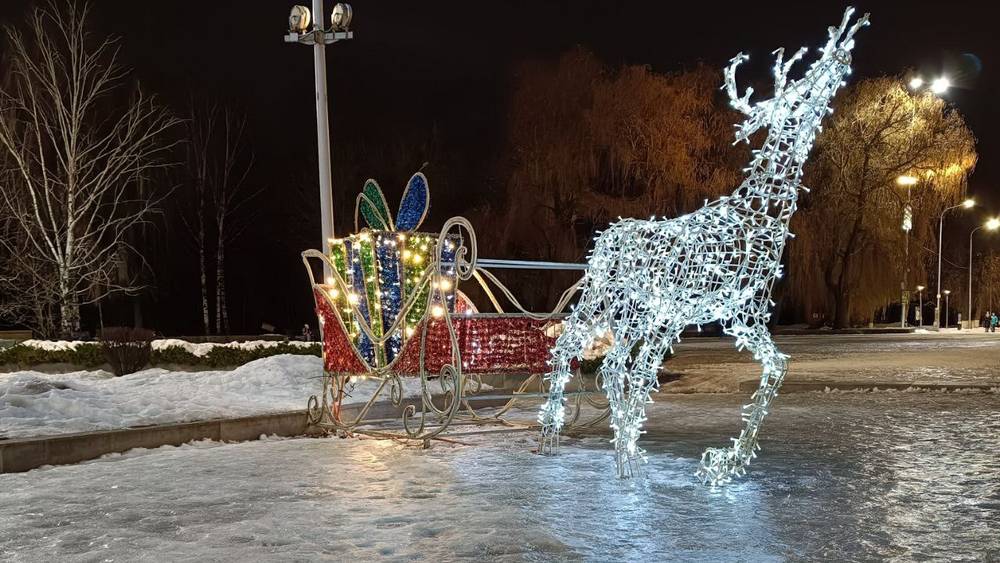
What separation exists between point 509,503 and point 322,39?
8.67 metres

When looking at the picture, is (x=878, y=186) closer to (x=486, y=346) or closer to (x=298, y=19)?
(x=298, y=19)

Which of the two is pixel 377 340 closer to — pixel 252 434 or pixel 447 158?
pixel 252 434

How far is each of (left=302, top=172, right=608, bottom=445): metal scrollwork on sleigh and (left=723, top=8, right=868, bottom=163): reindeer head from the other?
2.34 metres

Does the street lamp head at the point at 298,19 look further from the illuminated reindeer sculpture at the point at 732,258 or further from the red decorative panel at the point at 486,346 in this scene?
the illuminated reindeer sculpture at the point at 732,258

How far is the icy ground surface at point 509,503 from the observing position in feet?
13.7

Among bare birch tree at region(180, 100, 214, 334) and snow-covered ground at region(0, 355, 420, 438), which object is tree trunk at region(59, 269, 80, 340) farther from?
bare birch tree at region(180, 100, 214, 334)

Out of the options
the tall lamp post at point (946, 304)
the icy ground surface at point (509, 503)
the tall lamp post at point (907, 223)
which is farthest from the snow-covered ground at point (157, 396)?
the tall lamp post at point (946, 304)

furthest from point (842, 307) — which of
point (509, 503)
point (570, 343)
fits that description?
point (509, 503)

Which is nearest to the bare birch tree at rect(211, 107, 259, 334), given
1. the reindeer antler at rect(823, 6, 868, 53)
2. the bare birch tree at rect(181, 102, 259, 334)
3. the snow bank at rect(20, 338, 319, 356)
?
the bare birch tree at rect(181, 102, 259, 334)

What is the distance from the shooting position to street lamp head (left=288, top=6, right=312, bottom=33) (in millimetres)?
11742

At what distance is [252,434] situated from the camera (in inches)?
322

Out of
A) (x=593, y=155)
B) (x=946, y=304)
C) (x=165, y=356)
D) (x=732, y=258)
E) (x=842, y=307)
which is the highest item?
(x=593, y=155)

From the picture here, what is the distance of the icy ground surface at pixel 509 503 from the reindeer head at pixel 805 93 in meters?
2.25

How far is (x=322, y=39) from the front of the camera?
11938mm
